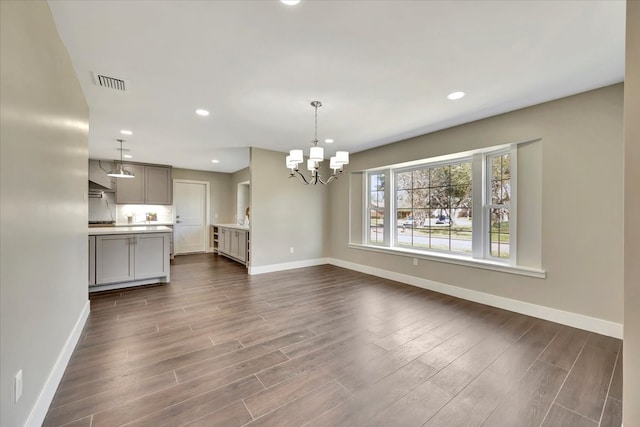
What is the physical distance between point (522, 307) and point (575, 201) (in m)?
1.36

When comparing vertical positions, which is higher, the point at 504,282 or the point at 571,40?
the point at 571,40

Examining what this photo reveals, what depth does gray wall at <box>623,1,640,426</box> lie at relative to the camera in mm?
1249

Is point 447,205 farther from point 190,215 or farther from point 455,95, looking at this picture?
point 190,215

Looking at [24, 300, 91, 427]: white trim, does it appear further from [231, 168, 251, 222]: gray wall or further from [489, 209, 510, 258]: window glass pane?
[231, 168, 251, 222]: gray wall

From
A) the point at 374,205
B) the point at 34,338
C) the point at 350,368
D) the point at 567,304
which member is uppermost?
the point at 374,205

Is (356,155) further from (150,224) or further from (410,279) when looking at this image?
(150,224)

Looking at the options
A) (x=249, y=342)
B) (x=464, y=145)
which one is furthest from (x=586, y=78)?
(x=249, y=342)

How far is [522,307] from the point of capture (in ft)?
10.3

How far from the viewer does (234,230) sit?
20.1 ft

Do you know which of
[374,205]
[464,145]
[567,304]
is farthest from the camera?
[374,205]

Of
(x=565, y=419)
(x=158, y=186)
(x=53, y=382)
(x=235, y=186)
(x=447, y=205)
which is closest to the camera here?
(x=565, y=419)

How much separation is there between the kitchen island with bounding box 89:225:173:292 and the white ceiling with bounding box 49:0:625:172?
1.71 metres

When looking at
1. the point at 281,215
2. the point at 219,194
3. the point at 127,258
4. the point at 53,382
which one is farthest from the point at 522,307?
the point at 219,194

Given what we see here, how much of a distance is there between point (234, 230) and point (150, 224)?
245cm
